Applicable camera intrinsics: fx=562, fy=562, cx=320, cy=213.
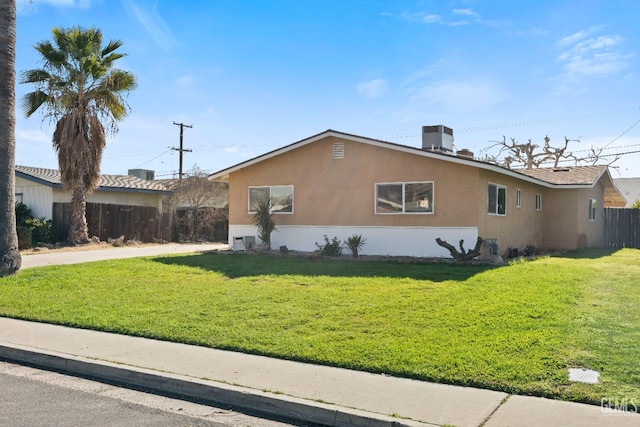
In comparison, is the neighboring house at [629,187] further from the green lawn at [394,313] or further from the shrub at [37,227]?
the shrub at [37,227]

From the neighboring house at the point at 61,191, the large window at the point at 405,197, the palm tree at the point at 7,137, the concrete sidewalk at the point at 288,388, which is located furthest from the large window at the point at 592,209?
the palm tree at the point at 7,137

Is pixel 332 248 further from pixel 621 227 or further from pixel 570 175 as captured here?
pixel 621 227

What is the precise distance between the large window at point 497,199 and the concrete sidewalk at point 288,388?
495 inches

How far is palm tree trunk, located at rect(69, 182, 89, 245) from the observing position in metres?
24.0

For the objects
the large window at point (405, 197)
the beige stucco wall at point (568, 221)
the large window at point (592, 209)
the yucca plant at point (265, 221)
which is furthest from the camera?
the large window at point (592, 209)

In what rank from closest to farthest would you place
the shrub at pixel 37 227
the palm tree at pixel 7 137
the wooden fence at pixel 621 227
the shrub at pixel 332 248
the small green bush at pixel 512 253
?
the palm tree at pixel 7 137 < the shrub at pixel 332 248 < the small green bush at pixel 512 253 < the shrub at pixel 37 227 < the wooden fence at pixel 621 227

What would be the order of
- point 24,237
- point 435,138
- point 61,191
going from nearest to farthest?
point 435,138 < point 24,237 < point 61,191

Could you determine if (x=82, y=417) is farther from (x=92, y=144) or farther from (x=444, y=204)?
(x=92, y=144)

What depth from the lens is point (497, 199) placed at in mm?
18234

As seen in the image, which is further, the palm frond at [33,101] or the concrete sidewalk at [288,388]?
the palm frond at [33,101]

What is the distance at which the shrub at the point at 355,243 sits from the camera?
1734 cm

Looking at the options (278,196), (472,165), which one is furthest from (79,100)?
(472,165)

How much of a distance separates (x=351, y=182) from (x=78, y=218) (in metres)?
12.9

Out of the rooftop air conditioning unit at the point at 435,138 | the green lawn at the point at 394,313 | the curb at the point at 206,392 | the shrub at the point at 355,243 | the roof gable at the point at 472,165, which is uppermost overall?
the rooftop air conditioning unit at the point at 435,138
